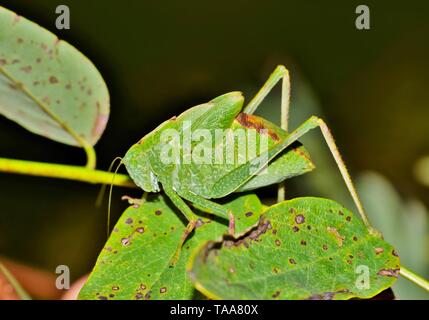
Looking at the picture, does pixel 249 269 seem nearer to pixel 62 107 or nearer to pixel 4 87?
pixel 62 107

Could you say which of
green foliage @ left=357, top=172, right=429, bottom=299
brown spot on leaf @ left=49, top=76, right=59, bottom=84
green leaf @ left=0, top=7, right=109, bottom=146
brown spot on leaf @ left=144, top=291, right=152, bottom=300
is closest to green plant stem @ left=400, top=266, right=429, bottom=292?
brown spot on leaf @ left=144, top=291, right=152, bottom=300

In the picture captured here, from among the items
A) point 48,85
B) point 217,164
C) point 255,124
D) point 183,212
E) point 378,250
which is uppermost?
point 48,85

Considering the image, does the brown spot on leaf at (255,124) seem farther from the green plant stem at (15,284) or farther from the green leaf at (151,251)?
the green plant stem at (15,284)

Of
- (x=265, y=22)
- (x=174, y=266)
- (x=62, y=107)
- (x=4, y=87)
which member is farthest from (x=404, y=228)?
(x=265, y=22)

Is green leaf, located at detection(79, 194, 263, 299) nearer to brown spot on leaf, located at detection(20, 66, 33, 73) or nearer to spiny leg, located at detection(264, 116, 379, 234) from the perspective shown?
spiny leg, located at detection(264, 116, 379, 234)

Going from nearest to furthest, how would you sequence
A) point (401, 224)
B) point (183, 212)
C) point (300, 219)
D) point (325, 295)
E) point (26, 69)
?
1. point (325, 295)
2. point (300, 219)
3. point (183, 212)
4. point (26, 69)
5. point (401, 224)

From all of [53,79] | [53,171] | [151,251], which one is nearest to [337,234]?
[151,251]

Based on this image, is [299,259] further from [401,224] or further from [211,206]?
[401,224]
